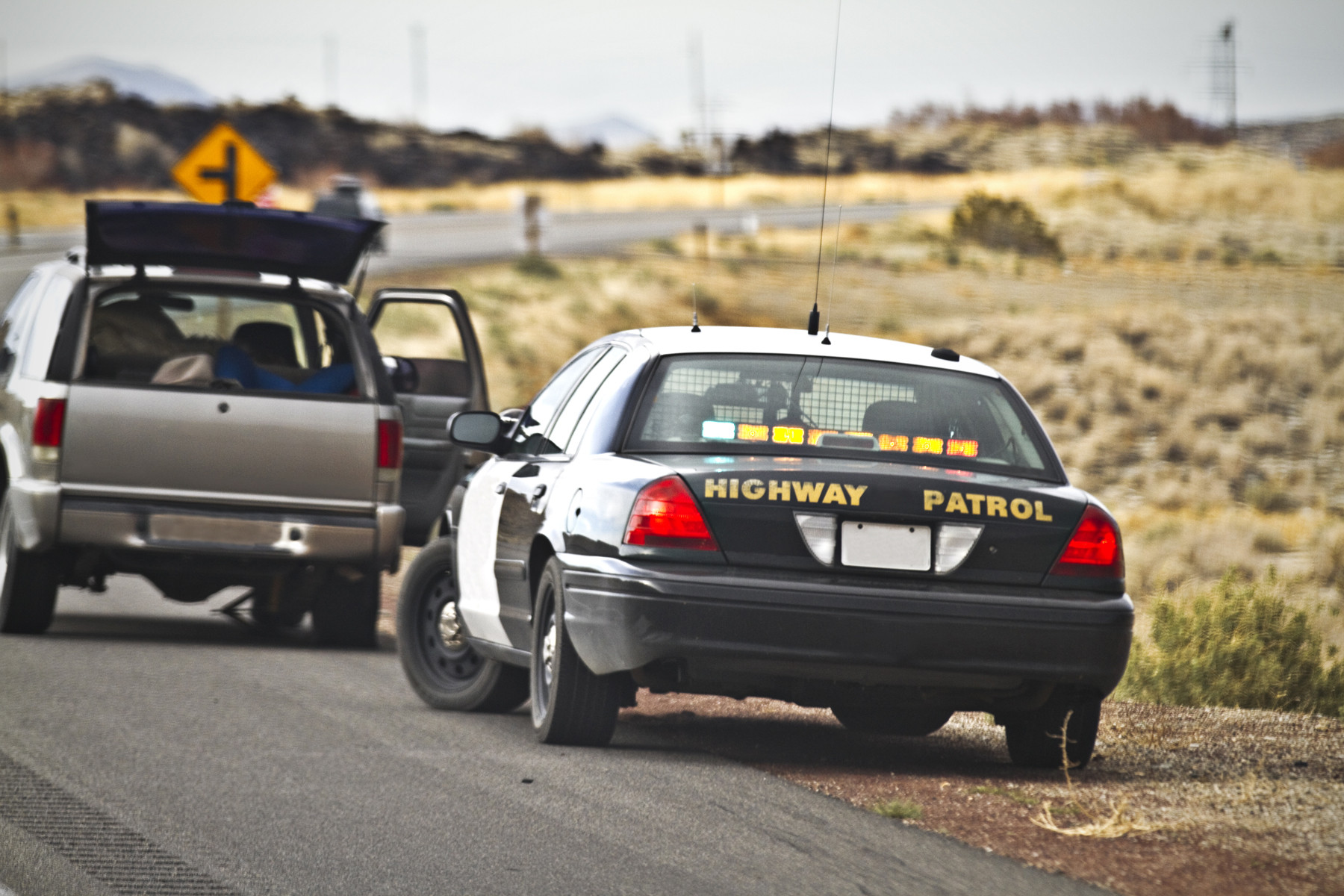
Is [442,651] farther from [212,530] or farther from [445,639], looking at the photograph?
[212,530]

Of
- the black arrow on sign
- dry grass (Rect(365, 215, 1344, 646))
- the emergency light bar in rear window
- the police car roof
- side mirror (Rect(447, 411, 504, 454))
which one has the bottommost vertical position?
dry grass (Rect(365, 215, 1344, 646))

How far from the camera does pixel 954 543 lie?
648 cm

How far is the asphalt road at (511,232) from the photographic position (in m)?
41.2

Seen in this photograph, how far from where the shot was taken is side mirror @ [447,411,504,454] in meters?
8.21

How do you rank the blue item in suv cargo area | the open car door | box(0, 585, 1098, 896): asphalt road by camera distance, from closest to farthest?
box(0, 585, 1098, 896): asphalt road < the blue item in suv cargo area < the open car door

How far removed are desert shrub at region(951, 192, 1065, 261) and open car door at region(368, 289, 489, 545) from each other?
113 ft

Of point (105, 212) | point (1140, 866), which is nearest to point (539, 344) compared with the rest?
point (105, 212)

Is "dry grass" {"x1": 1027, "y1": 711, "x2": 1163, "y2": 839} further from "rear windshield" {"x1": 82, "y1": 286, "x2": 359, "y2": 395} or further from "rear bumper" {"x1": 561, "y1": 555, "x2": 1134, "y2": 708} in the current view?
"rear windshield" {"x1": 82, "y1": 286, "x2": 359, "y2": 395}

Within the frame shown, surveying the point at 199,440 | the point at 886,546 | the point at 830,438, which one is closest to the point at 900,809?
the point at 886,546

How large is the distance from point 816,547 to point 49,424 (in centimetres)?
527

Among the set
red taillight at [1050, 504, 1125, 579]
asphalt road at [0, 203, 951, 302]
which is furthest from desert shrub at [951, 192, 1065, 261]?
red taillight at [1050, 504, 1125, 579]

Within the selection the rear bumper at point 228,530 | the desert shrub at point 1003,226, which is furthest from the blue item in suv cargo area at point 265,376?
the desert shrub at point 1003,226

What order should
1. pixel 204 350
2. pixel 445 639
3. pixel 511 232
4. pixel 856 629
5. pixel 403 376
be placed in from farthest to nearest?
pixel 511 232 < pixel 403 376 < pixel 204 350 < pixel 445 639 < pixel 856 629

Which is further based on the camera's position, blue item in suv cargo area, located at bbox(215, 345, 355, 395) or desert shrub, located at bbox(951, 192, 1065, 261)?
desert shrub, located at bbox(951, 192, 1065, 261)
